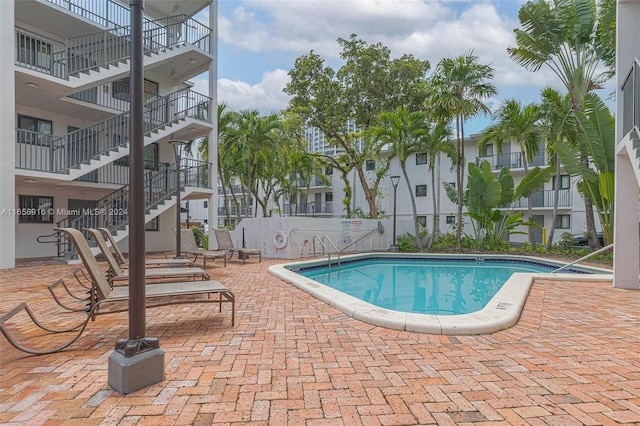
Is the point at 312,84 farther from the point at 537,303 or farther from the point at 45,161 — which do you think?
the point at 537,303

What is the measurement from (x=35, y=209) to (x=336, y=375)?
51.4 feet

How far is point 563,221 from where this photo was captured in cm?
2488

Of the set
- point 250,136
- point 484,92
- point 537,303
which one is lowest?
point 537,303

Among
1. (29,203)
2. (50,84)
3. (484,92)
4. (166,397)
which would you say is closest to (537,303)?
(166,397)

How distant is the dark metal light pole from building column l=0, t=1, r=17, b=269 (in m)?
10.5

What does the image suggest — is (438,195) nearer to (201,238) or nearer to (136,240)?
(201,238)

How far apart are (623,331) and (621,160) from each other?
4.46m

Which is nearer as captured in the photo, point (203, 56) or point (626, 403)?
point (626, 403)

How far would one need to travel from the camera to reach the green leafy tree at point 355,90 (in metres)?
22.0

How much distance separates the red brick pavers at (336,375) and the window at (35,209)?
11.2m

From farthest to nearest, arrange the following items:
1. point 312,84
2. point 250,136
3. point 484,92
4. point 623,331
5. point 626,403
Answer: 1. point 312,84
2. point 250,136
3. point 484,92
4. point 623,331
5. point 626,403

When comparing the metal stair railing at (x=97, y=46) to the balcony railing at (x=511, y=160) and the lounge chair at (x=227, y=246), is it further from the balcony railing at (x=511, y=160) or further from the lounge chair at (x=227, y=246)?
the balcony railing at (x=511, y=160)

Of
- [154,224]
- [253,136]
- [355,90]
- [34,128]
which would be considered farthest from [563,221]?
[34,128]

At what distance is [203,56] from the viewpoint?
1656 cm
